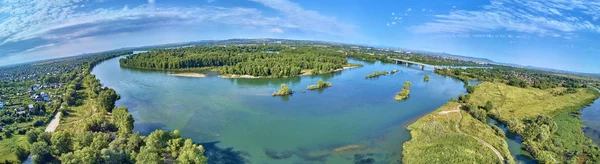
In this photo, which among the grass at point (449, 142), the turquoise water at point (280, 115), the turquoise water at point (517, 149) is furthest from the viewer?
the turquoise water at point (280, 115)

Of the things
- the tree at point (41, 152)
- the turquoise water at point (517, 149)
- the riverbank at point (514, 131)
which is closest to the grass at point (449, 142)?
the riverbank at point (514, 131)

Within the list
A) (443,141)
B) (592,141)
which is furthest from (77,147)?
(592,141)

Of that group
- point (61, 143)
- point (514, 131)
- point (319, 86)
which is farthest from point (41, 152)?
point (514, 131)

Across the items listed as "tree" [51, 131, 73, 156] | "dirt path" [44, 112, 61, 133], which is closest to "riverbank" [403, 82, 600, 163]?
"tree" [51, 131, 73, 156]

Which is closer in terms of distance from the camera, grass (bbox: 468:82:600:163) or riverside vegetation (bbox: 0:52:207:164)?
riverside vegetation (bbox: 0:52:207:164)

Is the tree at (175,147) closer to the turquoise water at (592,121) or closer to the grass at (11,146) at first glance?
the grass at (11,146)

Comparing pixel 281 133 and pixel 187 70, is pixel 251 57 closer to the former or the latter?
pixel 187 70

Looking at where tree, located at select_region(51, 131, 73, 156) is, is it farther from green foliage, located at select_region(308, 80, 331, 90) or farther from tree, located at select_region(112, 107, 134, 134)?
green foliage, located at select_region(308, 80, 331, 90)
